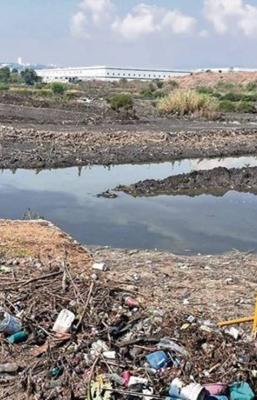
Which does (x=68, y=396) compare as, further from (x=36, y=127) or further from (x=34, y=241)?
(x=36, y=127)

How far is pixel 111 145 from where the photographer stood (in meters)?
22.6

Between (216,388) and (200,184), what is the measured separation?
42.1 ft

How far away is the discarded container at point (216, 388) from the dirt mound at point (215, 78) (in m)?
94.5

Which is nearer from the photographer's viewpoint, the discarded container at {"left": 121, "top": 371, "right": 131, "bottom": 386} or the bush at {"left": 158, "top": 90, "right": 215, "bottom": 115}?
the discarded container at {"left": 121, "top": 371, "right": 131, "bottom": 386}

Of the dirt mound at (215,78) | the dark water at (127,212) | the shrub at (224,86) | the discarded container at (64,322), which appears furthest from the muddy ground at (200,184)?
the dirt mound at (215,78)

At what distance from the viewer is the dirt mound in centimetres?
9941

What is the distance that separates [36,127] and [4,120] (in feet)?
9.18

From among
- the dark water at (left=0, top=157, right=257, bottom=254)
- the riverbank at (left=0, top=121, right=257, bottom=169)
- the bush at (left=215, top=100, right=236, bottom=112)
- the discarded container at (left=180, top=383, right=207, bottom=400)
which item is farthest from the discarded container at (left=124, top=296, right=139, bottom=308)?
the bush at (left=215, top=100, right=236, bottom=112)

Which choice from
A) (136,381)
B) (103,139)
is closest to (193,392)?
(136,381)

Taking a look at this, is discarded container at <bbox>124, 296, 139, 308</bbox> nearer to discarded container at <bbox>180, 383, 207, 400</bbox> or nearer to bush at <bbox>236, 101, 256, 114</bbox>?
discarded container at <bbox>180, 383, 207, 400</bbox>

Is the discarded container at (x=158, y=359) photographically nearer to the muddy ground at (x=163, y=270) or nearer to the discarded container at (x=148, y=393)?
the discarded container at (x=148, y=393)

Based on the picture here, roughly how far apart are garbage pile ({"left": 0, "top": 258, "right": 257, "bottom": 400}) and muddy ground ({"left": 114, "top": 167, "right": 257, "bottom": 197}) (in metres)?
10.2

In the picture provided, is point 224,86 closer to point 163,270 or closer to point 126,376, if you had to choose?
point 163,270

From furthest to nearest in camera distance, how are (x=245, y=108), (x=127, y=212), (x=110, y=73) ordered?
(x=110, y=73)
(x=245, y=108)
(x=127, y=212)
